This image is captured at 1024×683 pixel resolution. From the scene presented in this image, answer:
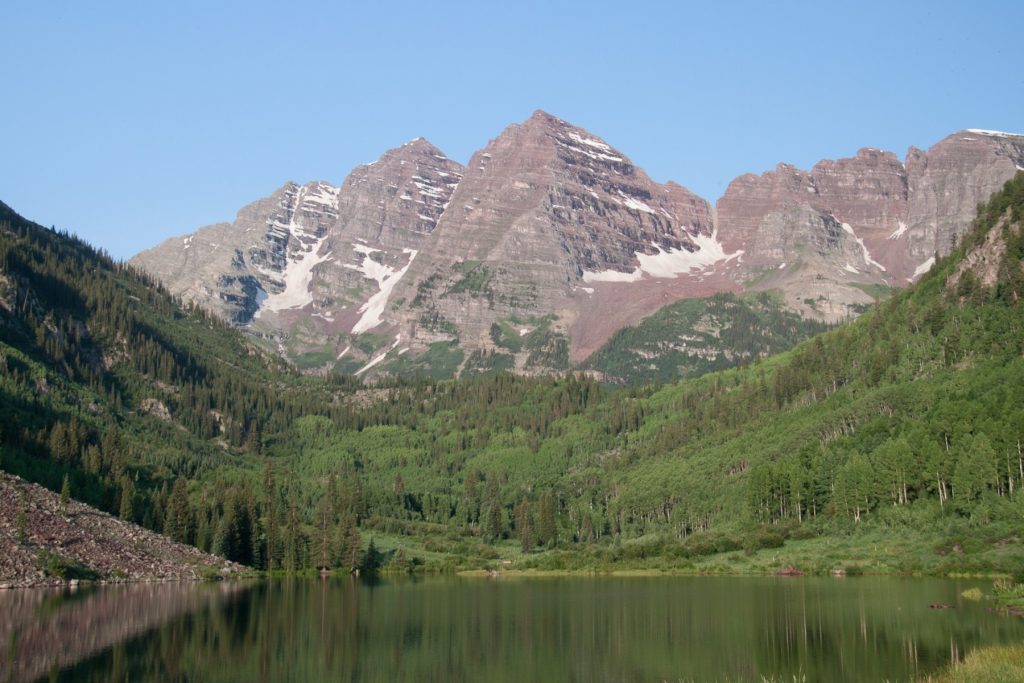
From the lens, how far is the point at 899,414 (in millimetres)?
192625

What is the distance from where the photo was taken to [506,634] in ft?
310

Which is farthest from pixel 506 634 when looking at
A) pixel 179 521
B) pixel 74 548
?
pixel 179 521

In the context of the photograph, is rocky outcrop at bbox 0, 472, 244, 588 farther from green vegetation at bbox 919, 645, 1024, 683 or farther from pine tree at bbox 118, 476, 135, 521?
green vegetation at bbox 919, 645, 1024, 683

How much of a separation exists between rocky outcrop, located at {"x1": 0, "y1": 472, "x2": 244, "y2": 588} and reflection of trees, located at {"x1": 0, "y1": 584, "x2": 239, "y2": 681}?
5.45 metres

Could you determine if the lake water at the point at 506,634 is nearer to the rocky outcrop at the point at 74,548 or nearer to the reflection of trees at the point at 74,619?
the reflection of trees at the point at 74,619

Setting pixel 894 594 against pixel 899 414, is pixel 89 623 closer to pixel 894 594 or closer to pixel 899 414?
pixel 894 594

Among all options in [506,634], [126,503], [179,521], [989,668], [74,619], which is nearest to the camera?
[989,668]

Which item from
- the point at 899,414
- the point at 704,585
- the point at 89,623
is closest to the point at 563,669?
the point at 89,623

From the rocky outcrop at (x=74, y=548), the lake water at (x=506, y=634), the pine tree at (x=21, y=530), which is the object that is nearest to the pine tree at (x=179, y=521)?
the rocky outcrop at (x=74, y=548)

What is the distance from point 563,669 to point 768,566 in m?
89.5

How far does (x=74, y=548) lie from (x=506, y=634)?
71239mm

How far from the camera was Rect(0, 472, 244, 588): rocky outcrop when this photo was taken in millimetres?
131875

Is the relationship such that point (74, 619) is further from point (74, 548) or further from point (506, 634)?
point (74, 548)

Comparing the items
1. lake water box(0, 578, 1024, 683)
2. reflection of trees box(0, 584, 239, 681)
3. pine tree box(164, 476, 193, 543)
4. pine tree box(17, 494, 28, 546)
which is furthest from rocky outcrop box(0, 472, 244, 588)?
pine tree box(164, 476, 193, 543)
